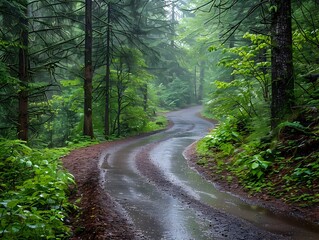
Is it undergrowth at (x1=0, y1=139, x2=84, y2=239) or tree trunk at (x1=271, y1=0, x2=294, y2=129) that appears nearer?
undergrowth at (x1=0, y1=139, x2=84, y2=239)

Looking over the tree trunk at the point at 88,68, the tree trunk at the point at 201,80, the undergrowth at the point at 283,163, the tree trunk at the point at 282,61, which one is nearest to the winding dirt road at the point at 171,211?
the undergrowth at the point at 283,163

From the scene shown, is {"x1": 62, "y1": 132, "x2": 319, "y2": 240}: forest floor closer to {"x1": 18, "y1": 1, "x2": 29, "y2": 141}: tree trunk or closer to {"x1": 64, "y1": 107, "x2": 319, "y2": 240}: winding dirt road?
{"x1": 64, "y1": 107, "x2": 319, "y2": 240}: winding dirt road

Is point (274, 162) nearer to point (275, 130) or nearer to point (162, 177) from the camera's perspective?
point (275, 130)

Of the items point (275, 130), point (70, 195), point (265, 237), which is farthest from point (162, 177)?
point (265, 237)

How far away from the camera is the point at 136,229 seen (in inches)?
200

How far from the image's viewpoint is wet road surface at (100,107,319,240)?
4977 mm

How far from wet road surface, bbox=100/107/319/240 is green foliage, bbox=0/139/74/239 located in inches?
52.0

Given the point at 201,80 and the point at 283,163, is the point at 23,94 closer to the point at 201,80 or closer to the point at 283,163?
the point at 283,163

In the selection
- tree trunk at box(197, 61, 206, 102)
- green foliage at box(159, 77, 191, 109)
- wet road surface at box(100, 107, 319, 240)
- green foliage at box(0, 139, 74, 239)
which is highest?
tree trunk at box(197, 61, 206, 102)

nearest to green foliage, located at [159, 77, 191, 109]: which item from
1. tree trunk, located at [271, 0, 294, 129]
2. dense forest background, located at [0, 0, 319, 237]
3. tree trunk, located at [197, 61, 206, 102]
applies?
tree trunk, located at [197, 61, 206, 102]

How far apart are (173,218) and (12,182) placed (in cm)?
396

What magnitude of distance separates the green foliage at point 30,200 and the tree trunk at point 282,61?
20.4 ft

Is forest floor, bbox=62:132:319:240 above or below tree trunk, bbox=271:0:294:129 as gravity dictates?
below

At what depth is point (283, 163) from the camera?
7621 mm
